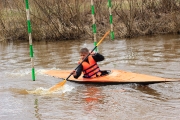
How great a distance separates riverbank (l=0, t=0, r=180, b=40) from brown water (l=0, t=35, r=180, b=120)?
2.82 metres

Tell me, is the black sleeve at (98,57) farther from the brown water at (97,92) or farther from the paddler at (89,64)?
the brown water at (97,92)

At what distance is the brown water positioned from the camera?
5.57 metres

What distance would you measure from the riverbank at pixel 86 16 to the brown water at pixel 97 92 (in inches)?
111

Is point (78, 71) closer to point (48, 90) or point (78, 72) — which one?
point (78, 72)

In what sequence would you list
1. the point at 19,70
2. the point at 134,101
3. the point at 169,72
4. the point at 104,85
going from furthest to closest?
the point at 19,70 → the point at 169,72 → the point at 104,85 → the point at 134,101

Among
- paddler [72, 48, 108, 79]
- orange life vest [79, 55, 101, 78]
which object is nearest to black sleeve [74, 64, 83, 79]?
paddler [72, 48, 108, 79]

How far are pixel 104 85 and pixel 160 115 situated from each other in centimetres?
231

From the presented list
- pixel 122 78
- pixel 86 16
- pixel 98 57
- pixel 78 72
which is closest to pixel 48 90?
pixel 78 72

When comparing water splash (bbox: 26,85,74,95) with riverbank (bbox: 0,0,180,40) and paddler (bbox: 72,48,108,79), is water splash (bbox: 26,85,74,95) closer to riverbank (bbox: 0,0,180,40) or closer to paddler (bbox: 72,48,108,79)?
paddler (bbox: 72,48,108,79)

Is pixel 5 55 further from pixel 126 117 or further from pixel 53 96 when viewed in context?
pixel 126 117

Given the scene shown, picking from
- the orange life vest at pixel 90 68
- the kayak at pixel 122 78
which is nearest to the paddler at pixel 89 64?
the orange life vest at pixel 90 68

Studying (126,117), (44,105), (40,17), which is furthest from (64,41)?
(126,117)

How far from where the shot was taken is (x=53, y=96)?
689cm

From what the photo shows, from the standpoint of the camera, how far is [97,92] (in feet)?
22.8
